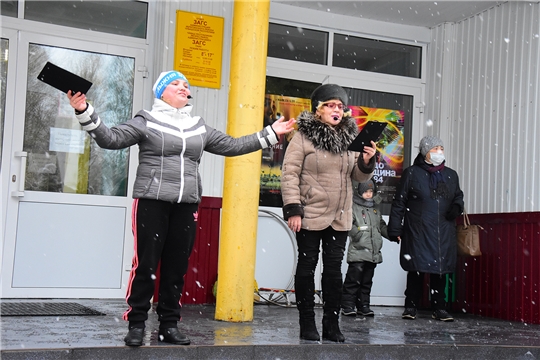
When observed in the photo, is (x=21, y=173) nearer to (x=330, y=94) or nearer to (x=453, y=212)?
(x=330, y=94)

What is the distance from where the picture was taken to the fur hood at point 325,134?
16.9 ft

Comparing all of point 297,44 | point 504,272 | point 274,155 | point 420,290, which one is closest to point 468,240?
point 504,272

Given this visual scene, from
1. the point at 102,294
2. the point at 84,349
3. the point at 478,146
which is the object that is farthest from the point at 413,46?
the point at 84,349

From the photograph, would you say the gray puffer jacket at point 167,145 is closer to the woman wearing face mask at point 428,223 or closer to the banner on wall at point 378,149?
the woman wearing face mask at point 428,223

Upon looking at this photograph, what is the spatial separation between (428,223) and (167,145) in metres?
3.57

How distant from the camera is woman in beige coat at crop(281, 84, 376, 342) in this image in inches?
202

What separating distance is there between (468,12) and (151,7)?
11.6ft

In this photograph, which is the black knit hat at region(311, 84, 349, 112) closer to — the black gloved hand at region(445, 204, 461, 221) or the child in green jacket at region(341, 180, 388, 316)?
the child in green jacket at region(341, 180, 388, 316)

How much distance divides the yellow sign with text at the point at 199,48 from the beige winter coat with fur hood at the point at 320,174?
2.73 m

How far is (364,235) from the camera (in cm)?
741

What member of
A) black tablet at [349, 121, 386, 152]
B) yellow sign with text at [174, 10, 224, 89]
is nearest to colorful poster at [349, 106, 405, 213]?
yellow sign with text at [174, 10, 224, 89]

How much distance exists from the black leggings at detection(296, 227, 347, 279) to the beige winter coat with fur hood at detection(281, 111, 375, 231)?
0.07 meters

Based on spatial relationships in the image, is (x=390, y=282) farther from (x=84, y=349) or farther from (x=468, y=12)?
(x=84, y=349)

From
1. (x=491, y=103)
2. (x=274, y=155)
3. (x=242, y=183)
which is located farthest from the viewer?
(x=274, y=155)
